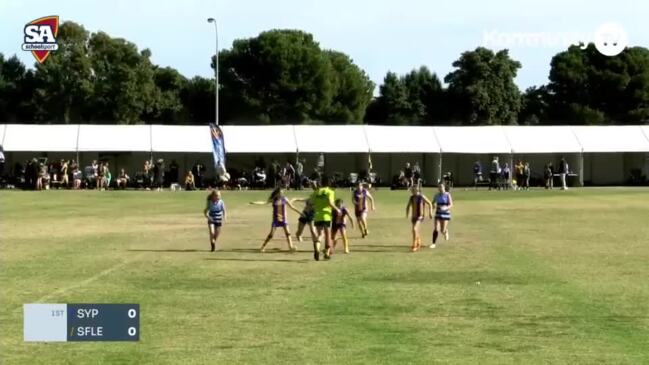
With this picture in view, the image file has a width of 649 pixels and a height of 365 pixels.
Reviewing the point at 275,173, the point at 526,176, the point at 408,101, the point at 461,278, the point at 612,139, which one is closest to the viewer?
the point at 461,278

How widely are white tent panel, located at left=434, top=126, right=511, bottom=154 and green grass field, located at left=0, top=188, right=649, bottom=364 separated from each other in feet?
85.6

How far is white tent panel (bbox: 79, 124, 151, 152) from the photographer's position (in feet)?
168

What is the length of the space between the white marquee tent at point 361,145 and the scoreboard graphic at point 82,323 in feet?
141

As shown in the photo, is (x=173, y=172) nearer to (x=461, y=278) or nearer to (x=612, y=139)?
(x=612, y=139)

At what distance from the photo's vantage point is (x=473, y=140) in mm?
55375

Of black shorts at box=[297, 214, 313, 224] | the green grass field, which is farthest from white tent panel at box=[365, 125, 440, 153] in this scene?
black shorts at box=[297, 214, 313, 224]

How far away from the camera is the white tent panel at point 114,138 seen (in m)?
51.2

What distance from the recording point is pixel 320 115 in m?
76.0

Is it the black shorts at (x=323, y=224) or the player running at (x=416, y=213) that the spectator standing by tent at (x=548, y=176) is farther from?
the black shorts at (x=323, y=224)

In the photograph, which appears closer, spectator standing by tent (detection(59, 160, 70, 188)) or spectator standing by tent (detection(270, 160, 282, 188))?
spectator standing by tent (detection(59, 160, 70, 188))

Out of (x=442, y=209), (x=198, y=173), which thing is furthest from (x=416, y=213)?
(x=198, y=173)

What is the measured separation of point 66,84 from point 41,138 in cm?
1568

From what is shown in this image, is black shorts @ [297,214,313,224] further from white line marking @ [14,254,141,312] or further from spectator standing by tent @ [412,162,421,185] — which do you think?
spectator standing by tent @ [412,162,421,185]

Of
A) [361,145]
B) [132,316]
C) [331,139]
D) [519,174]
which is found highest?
[331,139]
